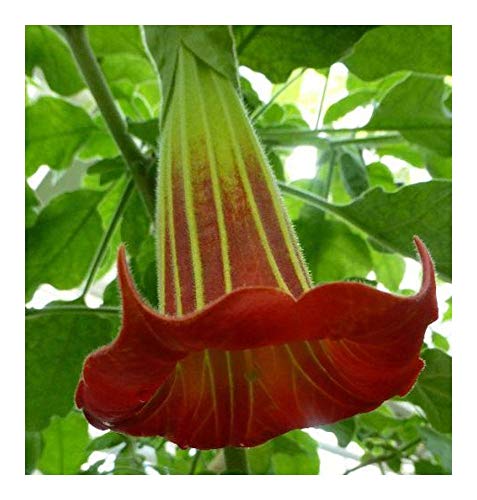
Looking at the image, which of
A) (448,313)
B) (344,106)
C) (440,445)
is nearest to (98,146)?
(344,106)

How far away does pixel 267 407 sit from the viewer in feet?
1.41

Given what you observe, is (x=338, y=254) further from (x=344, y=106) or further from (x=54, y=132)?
(x=54, y=132)

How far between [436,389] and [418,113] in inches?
10.0

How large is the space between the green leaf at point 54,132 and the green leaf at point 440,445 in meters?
0.47

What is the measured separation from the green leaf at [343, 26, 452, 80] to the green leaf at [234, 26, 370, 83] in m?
0.08

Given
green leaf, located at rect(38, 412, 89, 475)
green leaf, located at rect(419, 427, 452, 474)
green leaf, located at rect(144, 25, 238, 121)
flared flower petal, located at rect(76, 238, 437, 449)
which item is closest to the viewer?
flared flower petal, located at rect(76, 238, 437, 449)

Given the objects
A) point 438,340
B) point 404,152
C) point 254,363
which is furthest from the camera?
point 438,340

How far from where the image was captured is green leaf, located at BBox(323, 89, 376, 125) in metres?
0.84

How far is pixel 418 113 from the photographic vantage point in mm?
→ 721

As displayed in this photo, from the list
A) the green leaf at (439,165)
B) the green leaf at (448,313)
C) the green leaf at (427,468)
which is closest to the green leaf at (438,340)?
the green leaf at (448,313)

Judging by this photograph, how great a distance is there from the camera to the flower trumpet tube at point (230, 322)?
1.01 feet

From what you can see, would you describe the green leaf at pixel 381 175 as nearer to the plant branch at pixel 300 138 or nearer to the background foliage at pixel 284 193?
the background foliage at pixel 284 193

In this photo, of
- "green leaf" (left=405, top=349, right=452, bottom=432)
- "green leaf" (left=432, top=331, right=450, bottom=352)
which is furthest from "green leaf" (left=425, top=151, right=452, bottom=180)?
"green leaf" (left=432, top=331, right=450, bottom=352)

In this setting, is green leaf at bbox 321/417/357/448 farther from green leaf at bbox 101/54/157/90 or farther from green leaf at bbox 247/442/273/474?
green leaf at bbox 101/54/157/90
